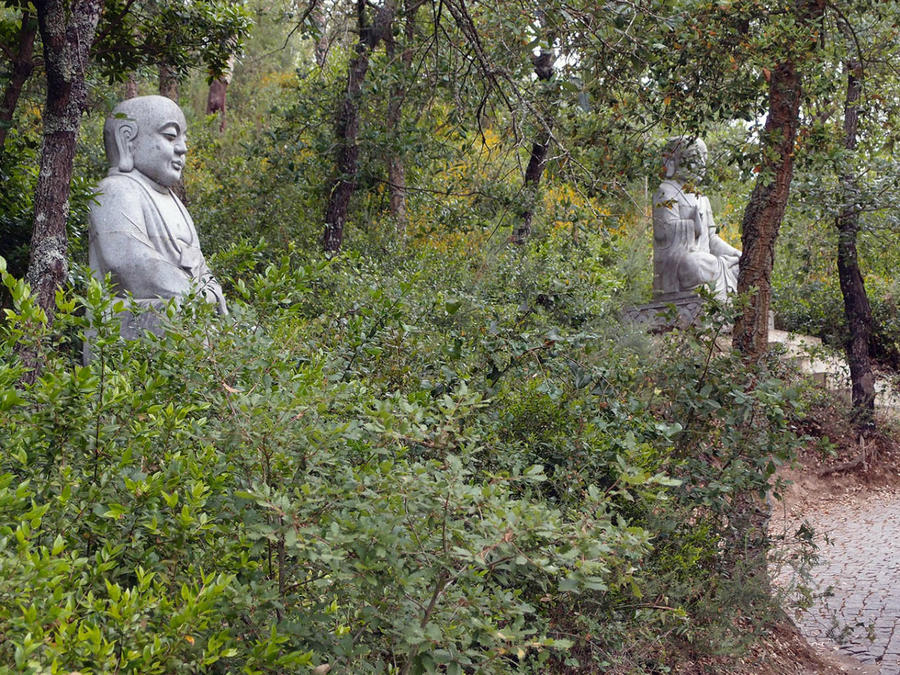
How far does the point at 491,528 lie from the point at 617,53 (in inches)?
181

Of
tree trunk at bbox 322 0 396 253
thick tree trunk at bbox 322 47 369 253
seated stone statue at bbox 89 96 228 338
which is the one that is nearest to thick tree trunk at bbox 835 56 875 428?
tree trunk at bbox 322 0 396 253

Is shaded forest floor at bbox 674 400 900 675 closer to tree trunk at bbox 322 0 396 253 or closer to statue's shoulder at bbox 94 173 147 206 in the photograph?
tree trunk at bbox 322 0 396 253

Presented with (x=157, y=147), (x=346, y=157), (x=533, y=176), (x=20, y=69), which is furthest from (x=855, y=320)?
(x=20, y=69)

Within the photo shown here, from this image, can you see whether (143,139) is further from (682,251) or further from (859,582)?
(682,251)

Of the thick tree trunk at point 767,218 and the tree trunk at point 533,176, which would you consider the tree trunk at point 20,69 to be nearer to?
the tree trunk at point 533,176

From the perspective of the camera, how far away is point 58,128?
4531 millimetres

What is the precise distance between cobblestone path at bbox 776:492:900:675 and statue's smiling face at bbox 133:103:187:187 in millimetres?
4926

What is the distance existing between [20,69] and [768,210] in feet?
17.5

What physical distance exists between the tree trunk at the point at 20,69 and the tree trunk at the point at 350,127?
334 centimetres

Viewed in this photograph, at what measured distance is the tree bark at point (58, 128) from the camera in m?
4.36

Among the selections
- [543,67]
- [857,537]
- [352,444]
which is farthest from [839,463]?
[352,444]

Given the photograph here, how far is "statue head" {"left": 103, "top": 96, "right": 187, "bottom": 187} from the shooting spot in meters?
5.91

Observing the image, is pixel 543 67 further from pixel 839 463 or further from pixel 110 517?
pixel 110 517

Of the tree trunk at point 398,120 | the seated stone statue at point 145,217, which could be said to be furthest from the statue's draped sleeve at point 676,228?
the seated stone statue at point 145,217
